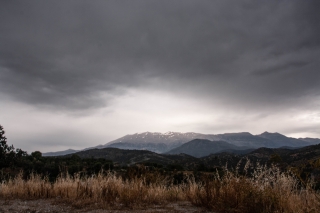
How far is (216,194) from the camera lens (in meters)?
6.25

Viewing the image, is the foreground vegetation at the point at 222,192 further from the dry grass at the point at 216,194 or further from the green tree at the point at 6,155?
the green tree at the point at 6,155

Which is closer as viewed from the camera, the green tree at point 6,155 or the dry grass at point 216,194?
the dry grass at point 216,194

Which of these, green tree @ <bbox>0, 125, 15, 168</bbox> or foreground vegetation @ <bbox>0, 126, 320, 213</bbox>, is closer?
foreground vegetation @ <bbox>0, 126, 320, 213</bbox>

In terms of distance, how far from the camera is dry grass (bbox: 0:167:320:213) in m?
5.22

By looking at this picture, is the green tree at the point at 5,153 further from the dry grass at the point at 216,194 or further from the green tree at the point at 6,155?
the dry grass at the point at 216,194

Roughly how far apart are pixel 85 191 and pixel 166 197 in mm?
2861

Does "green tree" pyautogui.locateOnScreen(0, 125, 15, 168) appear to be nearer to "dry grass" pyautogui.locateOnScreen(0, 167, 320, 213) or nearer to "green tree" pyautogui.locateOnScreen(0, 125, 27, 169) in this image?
"green tree" pyautogui.locateOnScreen(0, 125, 27, 169)

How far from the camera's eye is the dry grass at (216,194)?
206 inches

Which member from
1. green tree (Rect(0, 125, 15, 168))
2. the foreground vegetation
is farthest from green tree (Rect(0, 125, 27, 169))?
the foreground vegetation

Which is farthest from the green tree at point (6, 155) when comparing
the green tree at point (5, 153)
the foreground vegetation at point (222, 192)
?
the foreground vegetation at point (222, 192)

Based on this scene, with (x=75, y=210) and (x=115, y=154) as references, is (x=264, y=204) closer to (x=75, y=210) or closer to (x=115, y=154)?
(x=75, y=210)

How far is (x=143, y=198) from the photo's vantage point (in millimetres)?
7000

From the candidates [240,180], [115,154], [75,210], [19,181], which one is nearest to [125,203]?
[75,210]

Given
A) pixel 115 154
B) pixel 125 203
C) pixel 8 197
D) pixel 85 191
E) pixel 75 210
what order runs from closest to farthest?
pixel 75 210 < pixel 125 203 < pixel 85 191 < pixel 8 197 < pixel 115 154
